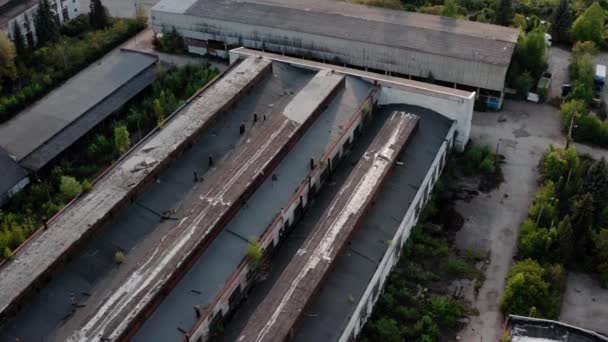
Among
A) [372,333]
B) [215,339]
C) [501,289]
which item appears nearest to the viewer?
[215,339]

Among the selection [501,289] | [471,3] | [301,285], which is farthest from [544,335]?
[471,3]

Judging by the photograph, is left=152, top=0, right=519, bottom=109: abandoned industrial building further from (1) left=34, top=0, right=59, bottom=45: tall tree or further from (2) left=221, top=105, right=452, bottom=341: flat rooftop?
(1) left=34, top=0, right=59, bottom=45: tall tree

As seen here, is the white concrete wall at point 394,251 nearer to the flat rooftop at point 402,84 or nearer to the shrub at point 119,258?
the flat rooftop at point 402,84

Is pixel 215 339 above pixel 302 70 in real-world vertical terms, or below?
below

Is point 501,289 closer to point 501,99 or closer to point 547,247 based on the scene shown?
point 547,247

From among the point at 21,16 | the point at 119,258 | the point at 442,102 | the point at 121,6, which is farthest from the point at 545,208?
the point at 121,6

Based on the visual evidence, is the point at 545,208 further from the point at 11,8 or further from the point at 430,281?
the point at 11,8

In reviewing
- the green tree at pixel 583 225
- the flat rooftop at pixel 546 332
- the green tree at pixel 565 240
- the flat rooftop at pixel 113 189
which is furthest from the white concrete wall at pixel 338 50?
the flat rooftop at pixel 546 332
